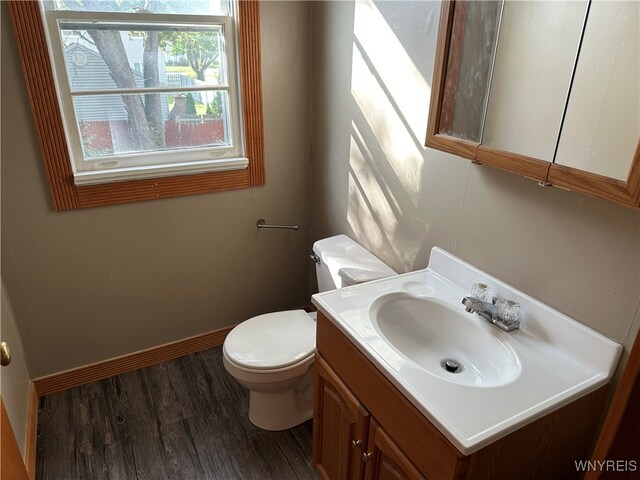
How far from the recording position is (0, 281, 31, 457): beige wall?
1593 millimetres

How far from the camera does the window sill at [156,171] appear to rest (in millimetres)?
1928

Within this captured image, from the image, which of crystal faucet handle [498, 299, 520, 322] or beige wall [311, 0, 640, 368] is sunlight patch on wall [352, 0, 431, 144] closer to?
beige wall [311, 0, 640, 368]

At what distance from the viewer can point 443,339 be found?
144cm

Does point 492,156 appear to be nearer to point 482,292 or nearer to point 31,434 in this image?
point 482,292

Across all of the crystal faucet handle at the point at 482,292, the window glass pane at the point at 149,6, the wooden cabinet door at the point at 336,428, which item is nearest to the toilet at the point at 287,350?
the wooden cabinet door at the point at 336,428

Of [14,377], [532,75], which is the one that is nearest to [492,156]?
[532,75]

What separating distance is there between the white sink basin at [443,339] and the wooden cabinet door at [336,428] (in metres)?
0.23

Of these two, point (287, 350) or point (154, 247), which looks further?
point (154, 247)

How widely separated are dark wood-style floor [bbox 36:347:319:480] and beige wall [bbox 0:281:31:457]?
0.55 feet

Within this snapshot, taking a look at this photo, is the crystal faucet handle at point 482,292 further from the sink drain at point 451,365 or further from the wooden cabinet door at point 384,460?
the wooden cabinet door at point 384,460

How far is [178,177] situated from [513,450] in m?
1.73

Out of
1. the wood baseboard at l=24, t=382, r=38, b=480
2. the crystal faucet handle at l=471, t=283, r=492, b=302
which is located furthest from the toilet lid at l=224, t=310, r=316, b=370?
the wood baseboard at l=24, t=382, r=38, b=480

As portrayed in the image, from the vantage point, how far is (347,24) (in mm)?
1926

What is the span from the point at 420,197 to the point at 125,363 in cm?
171
